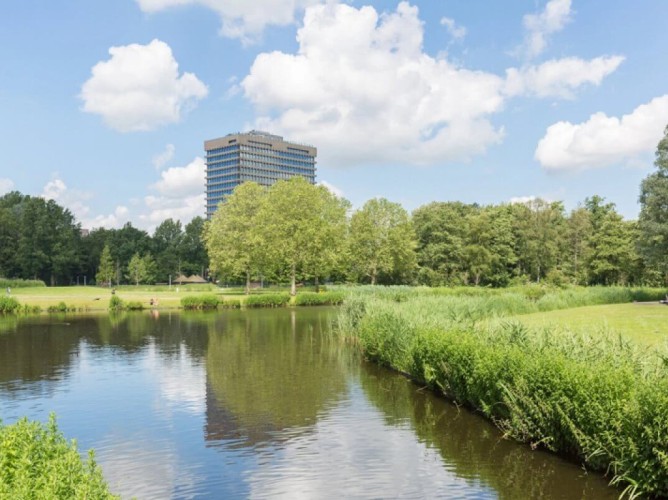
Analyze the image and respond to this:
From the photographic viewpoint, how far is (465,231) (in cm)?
9825

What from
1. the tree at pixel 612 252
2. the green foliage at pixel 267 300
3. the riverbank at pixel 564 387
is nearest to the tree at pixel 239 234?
the green foliage at pixel 267 300

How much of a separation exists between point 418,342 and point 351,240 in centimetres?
7112

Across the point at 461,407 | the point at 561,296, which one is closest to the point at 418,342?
the point at 461,407

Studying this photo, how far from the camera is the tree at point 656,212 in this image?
4753cm

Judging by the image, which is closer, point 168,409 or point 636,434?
point 636,434

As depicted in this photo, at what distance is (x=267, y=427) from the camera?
15680 mm

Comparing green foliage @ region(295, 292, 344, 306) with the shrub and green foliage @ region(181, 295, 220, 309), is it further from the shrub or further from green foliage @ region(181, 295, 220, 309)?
the shrub

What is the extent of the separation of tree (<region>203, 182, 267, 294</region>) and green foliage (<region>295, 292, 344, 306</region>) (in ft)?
38.1

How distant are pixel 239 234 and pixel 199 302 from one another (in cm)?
2117

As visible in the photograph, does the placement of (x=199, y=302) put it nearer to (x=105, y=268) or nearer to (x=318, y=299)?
(x=318, y=299)

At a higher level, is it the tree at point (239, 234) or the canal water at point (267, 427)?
the tree at point (239, 234)

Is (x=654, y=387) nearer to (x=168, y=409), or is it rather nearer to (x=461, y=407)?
(x=461, y=407)

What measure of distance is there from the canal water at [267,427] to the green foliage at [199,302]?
3056cm

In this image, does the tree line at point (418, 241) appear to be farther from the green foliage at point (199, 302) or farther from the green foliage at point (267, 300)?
the green foliage at point (199, 302)
